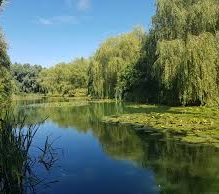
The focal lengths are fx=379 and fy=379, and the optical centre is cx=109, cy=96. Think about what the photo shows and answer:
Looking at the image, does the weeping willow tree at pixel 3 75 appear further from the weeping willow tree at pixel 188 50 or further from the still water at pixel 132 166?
the weeping willow tree at pixel 188 50

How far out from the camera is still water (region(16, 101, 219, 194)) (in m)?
9.34

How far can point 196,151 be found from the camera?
1290cm

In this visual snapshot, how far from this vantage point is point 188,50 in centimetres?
2530

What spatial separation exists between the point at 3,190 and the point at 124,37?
4094cm

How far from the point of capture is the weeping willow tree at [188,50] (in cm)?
2498

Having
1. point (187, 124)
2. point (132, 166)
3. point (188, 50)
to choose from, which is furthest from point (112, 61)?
point (132, 166)

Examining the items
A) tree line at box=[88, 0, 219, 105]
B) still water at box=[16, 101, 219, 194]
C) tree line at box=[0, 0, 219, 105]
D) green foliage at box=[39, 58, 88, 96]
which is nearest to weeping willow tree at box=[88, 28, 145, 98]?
tree line at box=[0, 0, 219, 105]

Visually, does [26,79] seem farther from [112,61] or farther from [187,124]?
[187,124]

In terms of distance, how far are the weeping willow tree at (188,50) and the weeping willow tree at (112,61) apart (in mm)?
14208

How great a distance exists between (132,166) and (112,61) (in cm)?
3509

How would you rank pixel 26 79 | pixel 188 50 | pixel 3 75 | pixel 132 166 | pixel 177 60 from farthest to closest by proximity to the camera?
pixel 26 79, pixel 3 75, pixel 177 60, pixel 188 50, pixel 132 166

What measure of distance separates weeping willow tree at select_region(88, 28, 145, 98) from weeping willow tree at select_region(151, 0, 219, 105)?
559 inches

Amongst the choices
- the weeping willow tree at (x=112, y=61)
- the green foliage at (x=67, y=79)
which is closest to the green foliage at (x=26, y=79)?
the green foliage at (x=67, y=79)

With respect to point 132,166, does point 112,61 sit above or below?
above
